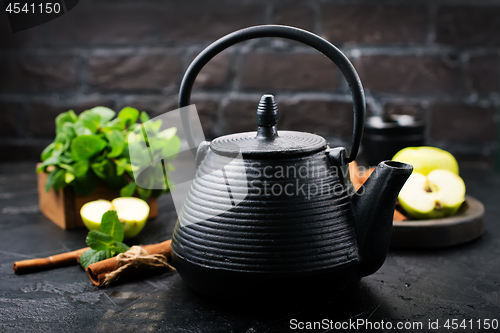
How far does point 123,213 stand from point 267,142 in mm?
418

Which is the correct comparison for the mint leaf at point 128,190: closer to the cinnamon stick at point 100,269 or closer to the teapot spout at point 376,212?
the cinnamon stick at point 100,269

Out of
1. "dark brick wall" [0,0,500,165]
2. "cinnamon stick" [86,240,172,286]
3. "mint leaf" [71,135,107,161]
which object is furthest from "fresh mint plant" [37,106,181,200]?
"dark brick wall" [0,0,500,165]

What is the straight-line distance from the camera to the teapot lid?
0.62 metres

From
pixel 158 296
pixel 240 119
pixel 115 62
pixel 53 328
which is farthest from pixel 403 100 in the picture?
pixel 53 328

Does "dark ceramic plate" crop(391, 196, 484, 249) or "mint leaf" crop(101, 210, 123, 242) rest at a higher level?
"mint leaf" crop(101, 210, 123, 242)

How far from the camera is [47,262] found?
826 millimetres

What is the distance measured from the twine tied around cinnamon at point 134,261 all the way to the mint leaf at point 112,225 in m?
0.04

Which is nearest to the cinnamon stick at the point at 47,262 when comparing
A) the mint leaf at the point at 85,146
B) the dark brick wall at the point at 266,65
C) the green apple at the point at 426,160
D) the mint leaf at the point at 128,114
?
the mint leaf at the point at 85,146

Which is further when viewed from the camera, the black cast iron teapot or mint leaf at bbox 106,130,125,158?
mint leaf at bbox 106,130,125,158

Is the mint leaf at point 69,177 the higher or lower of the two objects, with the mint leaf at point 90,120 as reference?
lower

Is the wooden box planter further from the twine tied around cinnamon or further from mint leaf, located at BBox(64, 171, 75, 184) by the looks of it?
the twine tied around cinnamon

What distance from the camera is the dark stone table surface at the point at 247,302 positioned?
625 mm

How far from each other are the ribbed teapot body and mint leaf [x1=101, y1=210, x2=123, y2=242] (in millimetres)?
186

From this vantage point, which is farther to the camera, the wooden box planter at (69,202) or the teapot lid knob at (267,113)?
the wooden box planter at (69,202)
